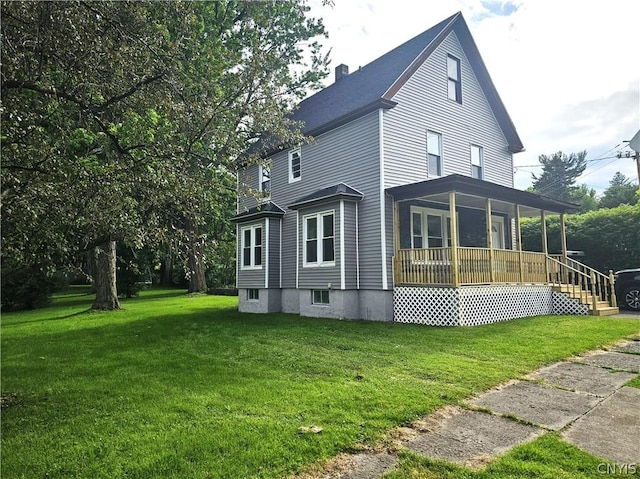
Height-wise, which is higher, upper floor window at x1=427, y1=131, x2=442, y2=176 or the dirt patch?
upper floor window at x1=427, y1=131, x2=442, y2=176

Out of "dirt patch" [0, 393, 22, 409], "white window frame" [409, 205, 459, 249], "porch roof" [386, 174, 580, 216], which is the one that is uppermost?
"porch roof" [386, 174, 580, 216]

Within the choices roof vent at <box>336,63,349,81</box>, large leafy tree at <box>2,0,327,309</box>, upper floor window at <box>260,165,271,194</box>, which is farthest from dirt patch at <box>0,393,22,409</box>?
roof vent at <box>336,63,349,81</box>

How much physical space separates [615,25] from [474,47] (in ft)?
19.8

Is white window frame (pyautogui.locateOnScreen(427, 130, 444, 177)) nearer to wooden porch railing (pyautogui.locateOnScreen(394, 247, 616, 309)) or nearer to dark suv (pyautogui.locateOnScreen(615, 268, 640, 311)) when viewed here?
wooden porch railing (pyautogui.locateOnScreen(394, 247, 616, 309))

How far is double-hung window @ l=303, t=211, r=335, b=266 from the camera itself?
43.3 ft

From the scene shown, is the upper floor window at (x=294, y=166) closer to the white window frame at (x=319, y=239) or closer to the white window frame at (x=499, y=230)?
the white window frame at (x=319, y=239)

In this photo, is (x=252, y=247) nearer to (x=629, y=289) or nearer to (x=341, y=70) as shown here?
(x=341, y=70)

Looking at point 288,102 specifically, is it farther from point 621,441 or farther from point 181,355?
point 621,441

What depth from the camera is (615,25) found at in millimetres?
9688

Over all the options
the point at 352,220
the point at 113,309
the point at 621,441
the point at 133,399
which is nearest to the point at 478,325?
the point at 352,220

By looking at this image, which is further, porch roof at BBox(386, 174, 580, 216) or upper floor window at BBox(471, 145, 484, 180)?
upper floor window at BBox(471, 145, 484, 180)

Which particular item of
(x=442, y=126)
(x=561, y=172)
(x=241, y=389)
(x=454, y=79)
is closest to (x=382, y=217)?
(x=442, y=126)

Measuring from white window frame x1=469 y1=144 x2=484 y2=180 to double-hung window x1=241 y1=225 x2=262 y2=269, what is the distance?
843cm

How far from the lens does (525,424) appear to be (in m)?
4.13
